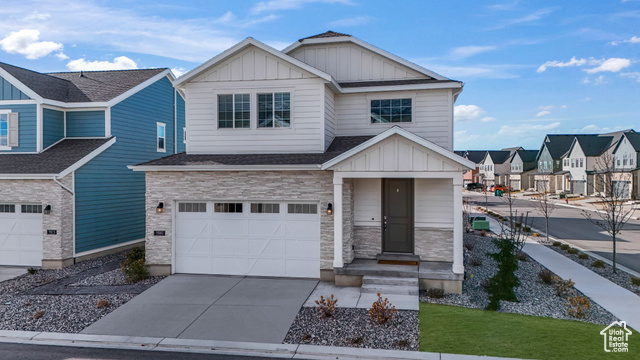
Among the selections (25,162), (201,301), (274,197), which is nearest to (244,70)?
(274,197)

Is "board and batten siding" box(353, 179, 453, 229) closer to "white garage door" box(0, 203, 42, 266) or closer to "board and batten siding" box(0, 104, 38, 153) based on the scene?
"white garage door" box(0, 203, 42, 266)

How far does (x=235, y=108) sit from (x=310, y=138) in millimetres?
2798

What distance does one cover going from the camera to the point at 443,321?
354 inches

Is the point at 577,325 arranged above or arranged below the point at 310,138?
below

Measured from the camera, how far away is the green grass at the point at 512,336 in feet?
24.6

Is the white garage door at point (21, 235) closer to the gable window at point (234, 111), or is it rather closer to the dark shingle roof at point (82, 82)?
the dark shingle roof at point (82, 82)

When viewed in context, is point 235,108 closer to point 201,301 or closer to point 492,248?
point 201,301

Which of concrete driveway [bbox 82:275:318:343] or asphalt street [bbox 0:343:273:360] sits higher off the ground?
concrete driveway [bbox 82:275:318:343]

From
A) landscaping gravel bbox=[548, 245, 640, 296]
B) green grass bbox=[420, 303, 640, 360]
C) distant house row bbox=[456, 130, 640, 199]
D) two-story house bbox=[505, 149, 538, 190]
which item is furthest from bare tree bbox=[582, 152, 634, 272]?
two-story house bbox=[505, 149, 538, 190]

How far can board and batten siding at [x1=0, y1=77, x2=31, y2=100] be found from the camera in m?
16.4

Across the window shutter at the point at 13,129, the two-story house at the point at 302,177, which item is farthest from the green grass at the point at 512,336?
the window shutter at the point at 13,129

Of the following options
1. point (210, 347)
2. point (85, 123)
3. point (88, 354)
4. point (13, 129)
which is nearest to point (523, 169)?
point (85, 123)

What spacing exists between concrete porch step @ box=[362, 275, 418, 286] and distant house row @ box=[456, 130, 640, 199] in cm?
3315

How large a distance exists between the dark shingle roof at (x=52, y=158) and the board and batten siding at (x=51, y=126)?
27 cm
